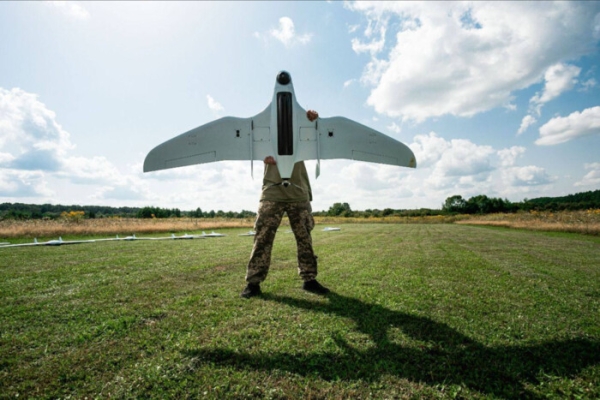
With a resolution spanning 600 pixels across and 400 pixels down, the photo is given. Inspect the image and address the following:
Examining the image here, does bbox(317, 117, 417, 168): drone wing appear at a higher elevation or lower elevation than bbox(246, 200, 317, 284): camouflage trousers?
higher

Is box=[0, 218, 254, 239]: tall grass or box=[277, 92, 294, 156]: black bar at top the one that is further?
box=[0, 218, 254, 239]: tall grass

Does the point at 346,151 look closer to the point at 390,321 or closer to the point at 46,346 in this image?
the point at 390,321

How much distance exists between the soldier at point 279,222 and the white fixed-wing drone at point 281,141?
0.42 m

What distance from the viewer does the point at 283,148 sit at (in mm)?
4961

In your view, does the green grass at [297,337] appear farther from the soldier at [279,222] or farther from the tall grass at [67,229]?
the tall grass at [67,229]

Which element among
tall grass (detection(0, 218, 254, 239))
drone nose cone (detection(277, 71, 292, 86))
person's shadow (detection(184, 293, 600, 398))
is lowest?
person's shadow (detection(184, 293, 600, 398))

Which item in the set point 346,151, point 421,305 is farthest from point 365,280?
point 346,151

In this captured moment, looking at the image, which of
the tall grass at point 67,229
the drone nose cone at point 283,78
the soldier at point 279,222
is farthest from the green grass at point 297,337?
the tall grass at point 67,229

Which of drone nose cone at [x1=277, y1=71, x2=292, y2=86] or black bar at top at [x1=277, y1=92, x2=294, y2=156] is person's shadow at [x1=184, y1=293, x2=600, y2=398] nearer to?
black bar at top at [x1=277, y1=92, x2=294, y2=156]

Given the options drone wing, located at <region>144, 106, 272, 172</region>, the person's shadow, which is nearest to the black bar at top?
drone wing, located at <region>144, 106, 272, 172</region>

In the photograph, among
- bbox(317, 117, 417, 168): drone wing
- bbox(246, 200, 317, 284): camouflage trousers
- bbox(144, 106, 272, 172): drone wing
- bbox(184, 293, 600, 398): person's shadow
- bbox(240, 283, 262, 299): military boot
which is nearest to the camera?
bbox(184, 293, 600, 398): person's shadow

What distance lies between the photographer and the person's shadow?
2283mm

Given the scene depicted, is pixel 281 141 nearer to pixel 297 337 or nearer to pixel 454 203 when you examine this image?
pixel 297 337

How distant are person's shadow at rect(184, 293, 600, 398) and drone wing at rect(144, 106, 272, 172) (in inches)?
139
